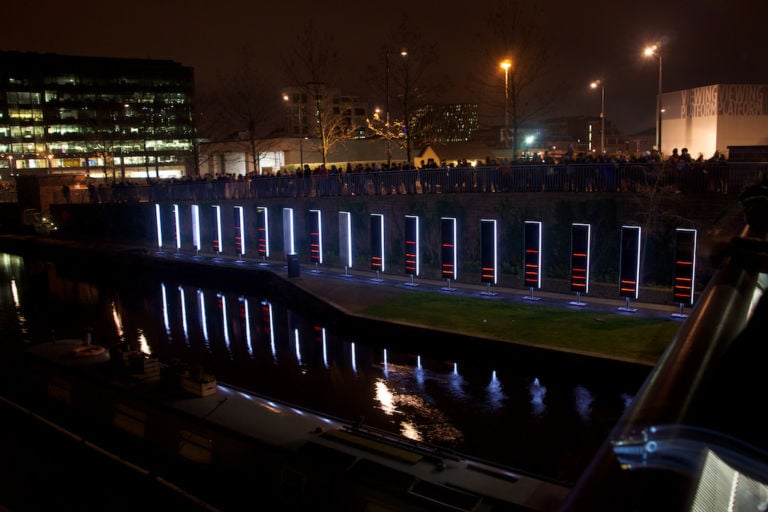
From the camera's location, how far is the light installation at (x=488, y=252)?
2859 cm

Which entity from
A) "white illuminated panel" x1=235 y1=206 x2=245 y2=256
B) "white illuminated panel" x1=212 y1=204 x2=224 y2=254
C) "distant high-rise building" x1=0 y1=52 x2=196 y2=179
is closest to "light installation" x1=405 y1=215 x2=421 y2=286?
"white illuminated panel" x1=235 y1=206 x2=245 y2=256

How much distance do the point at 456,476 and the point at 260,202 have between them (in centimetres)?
3433

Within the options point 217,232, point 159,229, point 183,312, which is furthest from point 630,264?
point 159,229

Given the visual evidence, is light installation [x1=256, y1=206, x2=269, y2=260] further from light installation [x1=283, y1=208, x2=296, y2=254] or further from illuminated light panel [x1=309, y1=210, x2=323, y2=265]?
illuminated light panel [x1=309, y1=210, x2=323, y2=265]

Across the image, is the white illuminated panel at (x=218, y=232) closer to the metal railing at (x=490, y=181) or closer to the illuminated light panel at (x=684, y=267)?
the metal railing at (x=490, y=181)

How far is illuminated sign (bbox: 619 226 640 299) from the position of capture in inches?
960

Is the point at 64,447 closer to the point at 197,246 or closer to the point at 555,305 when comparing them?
the point at 555,305

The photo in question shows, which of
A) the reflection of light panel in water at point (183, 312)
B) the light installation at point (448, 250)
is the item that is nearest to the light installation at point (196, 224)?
the reflection of light panel in water at point (183, 312)

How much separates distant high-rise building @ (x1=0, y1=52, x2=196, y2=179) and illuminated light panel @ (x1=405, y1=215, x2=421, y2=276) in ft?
305

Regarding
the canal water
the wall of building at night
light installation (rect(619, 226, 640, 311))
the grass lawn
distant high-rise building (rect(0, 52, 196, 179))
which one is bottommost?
the canal water

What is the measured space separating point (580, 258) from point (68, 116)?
118669 millimetres

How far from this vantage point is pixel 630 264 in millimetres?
24453

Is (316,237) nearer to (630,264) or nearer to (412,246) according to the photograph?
(412,246)

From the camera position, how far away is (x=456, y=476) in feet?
31.8
